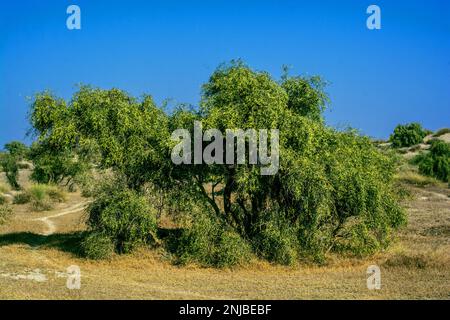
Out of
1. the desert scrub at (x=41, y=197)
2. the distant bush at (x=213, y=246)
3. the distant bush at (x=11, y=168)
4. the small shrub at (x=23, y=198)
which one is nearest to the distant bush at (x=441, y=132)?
the distant bush at (x=11, y=168)

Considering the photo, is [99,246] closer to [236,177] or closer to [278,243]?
[236,177]

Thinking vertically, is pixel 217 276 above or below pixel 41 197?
below

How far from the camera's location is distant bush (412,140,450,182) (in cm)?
5884

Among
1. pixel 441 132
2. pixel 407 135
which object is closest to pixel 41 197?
pixel 407 135

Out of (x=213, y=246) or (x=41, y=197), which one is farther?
(x=41, y=197)

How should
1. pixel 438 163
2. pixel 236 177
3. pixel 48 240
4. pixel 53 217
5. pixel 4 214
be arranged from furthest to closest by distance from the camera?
1. pixel 438 163
2. pixel 53 217
3. pixel 4 214
4. pixel 48 240
5. pixel 236 177

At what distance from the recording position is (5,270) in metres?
18.9

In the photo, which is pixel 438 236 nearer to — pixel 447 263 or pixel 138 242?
pixel 447 263

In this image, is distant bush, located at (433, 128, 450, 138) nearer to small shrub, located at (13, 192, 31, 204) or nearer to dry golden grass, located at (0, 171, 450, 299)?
small shrub, located at (13, 192, 31, 204)

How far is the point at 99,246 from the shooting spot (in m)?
21.3

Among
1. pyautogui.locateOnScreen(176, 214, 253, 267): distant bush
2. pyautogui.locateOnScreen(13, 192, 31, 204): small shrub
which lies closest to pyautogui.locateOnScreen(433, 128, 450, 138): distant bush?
pyautogui.locateOnScreen(13, 192, 31, 204): small shrub

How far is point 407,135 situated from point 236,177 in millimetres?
74418
